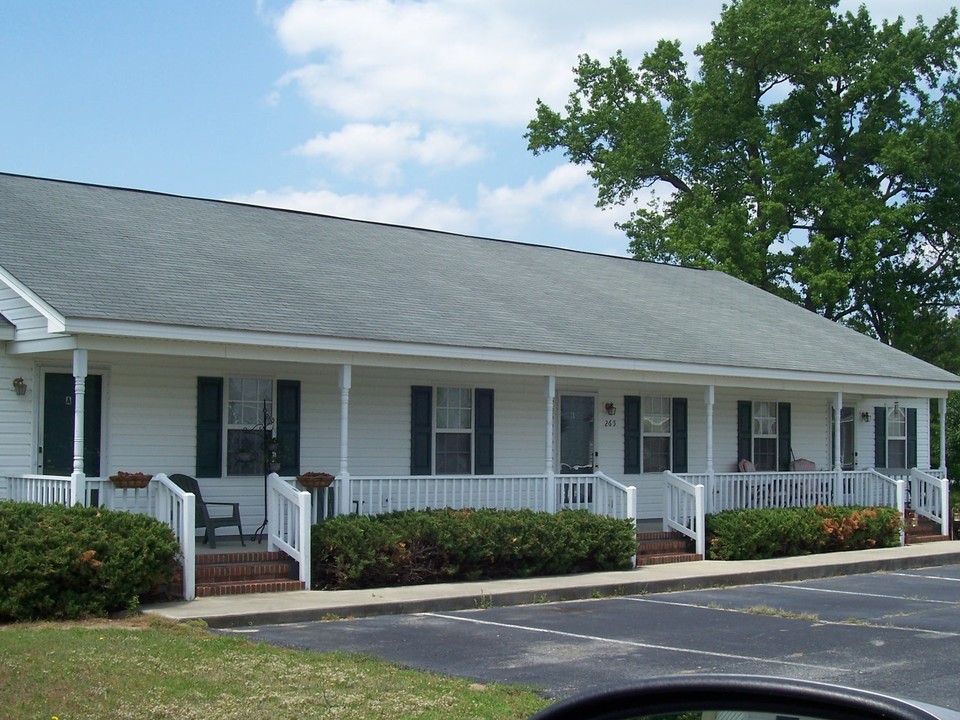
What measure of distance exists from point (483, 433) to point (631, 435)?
3287 millimetres

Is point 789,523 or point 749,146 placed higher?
point 749,146

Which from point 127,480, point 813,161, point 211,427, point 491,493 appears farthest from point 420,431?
point 813,161

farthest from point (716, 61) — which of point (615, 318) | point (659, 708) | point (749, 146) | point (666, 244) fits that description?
point (659, 708)

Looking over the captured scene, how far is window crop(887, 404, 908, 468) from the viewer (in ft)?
85.4

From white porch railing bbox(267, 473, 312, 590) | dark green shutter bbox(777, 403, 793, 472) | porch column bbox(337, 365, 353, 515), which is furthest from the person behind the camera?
dark green shutter bbox(777, 403, 793, 472)

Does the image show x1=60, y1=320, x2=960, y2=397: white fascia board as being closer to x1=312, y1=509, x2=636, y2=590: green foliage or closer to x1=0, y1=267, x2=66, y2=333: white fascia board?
x1=0, y1=267, x2=66, y2=333: white fascia board

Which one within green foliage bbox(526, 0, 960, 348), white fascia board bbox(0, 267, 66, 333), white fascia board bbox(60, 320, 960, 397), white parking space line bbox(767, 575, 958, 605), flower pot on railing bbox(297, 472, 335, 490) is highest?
green foliage bbox(526, 0, 960, 348)

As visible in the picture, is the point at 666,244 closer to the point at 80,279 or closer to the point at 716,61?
the point at 716,61

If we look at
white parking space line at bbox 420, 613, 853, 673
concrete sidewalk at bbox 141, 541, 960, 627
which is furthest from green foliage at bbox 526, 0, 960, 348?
white parking space line at bbox 420, 613, 853, 673

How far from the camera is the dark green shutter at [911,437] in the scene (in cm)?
2644

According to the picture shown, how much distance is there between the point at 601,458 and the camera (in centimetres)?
2059

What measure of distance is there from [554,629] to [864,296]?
30633 millimetres

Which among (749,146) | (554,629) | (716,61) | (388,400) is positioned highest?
(716,61)

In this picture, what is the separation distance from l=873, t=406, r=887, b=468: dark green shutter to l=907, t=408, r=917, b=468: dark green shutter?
842 mm
